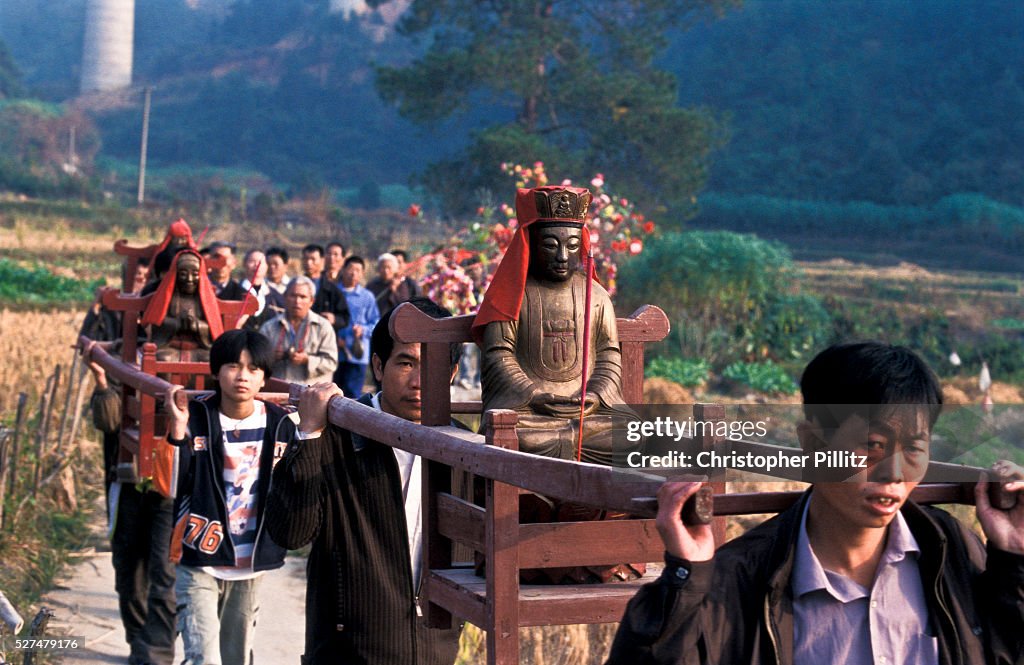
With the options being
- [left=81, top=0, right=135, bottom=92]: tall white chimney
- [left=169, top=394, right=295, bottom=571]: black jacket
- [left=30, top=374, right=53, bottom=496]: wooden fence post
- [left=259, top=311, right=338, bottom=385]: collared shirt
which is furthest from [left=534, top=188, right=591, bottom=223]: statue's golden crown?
[left=81, top=0, right=135, bottom=92]: tall white chimney

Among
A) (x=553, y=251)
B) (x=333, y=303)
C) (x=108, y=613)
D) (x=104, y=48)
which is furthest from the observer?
(x=104, y=48)

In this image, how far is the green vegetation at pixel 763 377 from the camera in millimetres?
19484

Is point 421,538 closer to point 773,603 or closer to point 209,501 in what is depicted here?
point 209,501

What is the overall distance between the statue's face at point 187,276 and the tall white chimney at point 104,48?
7647 cm

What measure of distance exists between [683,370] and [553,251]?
15.9m

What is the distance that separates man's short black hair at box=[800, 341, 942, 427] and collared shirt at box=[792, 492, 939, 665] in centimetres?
22

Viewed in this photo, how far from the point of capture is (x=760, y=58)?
53594mm

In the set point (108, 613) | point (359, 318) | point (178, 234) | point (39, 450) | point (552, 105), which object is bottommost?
point (108, 613)

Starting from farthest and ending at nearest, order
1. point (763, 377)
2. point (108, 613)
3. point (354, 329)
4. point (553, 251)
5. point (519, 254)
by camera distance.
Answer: point (763, 377) < point (354, 329) < point (108, 613) < point (553, 251) < point (519, 254)

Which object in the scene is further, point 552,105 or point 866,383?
point 552,105

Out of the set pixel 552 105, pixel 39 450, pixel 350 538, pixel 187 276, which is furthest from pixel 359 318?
pixel 552 105

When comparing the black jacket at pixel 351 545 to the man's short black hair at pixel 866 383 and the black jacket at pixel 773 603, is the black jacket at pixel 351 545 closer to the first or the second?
the black jacket at pixel 773 603

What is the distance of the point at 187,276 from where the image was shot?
7.18 meters

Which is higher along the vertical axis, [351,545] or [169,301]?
[169,301]
